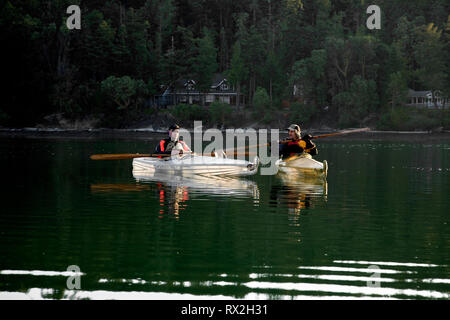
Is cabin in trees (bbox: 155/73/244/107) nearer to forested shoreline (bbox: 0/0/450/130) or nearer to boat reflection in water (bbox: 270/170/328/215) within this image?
forested shoreline (bbox: 0/0/450/130)

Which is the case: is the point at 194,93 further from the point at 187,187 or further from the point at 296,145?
the point at 187,187

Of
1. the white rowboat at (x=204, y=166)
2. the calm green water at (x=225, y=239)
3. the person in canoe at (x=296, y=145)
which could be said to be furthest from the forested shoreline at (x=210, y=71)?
the calm green water at (x=225, y=239)

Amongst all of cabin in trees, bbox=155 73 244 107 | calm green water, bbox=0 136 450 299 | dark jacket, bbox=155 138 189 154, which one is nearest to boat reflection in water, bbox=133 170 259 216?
calm green water, bbox=0 136 450 299

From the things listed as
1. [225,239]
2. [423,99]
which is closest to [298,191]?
[225,239]

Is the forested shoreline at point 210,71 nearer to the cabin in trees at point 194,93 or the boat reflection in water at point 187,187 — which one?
the cabin in trees at point 194,93

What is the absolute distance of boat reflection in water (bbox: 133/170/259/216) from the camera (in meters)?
20.9

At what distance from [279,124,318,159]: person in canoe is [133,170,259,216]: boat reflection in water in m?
2.49

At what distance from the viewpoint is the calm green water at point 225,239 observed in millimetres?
10961

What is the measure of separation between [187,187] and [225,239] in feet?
33.4

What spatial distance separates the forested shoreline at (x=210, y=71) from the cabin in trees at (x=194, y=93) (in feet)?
8.01

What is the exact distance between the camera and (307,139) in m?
28.5
